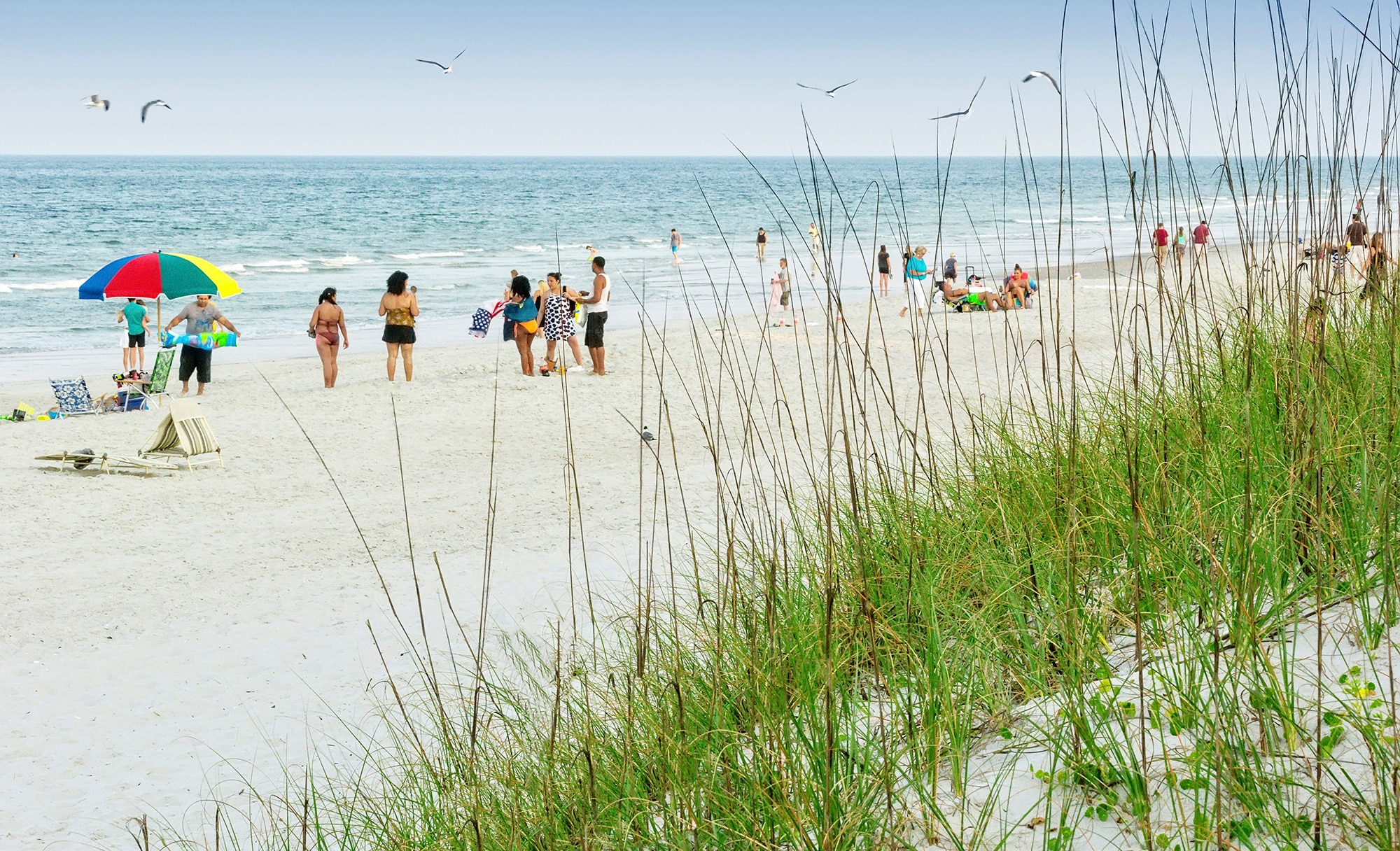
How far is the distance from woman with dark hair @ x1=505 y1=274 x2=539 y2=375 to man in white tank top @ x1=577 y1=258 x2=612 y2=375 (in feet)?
1.85

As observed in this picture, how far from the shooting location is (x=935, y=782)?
5.62 ft

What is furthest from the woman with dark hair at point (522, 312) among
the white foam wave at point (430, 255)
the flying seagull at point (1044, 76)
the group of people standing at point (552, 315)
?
the white foam wave at point (430, 255)

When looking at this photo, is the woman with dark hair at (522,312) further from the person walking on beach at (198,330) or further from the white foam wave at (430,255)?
the white foam wave at (430,255)

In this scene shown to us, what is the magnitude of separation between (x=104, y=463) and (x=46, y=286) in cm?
2219

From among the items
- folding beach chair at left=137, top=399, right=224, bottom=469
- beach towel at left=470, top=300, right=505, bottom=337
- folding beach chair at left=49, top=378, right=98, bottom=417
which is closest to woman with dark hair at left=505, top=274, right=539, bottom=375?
beach towel at left=470, top=300, right=505, bottom=337

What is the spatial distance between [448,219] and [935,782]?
55.2 meters

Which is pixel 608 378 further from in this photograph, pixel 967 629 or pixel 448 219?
pixel 448 219

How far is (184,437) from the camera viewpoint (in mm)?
8961

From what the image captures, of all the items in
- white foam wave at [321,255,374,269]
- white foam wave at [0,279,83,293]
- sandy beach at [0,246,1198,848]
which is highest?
white foam wave at [321,255,374,269]

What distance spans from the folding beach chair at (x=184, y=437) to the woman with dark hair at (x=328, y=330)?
3039 mm

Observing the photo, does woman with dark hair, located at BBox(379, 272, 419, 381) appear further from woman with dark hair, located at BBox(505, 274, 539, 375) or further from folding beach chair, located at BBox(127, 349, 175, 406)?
folding beach chair, located at BBox(127, 349, 175, 406)

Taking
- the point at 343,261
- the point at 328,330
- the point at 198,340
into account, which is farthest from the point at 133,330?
the point at 343,261

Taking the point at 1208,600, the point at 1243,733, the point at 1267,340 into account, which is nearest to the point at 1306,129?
the point at 1267,340

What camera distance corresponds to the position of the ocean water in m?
19.2
